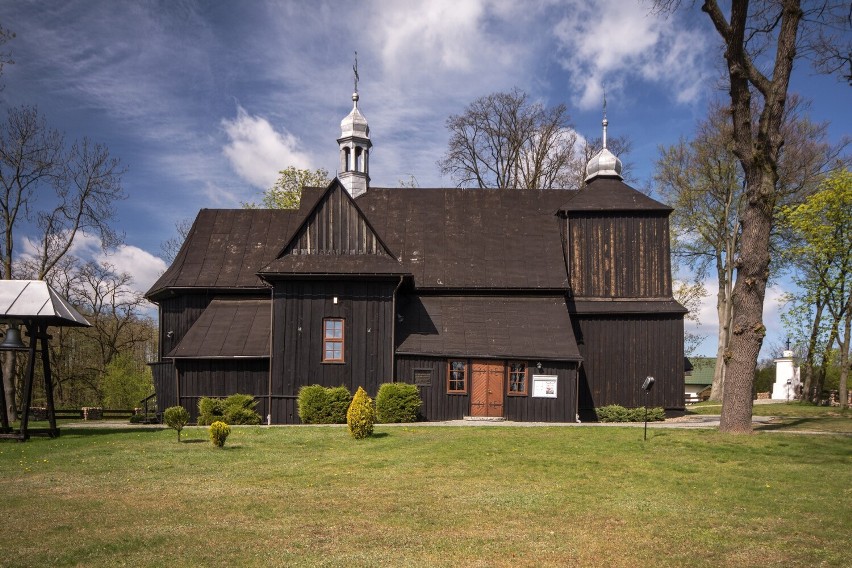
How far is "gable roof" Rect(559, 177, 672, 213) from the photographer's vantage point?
1081 inches

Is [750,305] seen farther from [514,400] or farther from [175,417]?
[175,417]

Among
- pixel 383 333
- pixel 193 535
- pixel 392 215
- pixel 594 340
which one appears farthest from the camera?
pixel 392 215

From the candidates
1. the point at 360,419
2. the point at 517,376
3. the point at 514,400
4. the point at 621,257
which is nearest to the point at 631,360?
the point at 621,257

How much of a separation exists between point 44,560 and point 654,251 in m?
24.3

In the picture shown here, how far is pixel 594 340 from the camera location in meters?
26.6

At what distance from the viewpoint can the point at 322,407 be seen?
22.6 meters

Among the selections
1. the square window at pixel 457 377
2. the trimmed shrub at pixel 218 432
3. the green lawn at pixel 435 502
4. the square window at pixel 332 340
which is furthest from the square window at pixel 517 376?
the trimmed shrub at pixel 218 432

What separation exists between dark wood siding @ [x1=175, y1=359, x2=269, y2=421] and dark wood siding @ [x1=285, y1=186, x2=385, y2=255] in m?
4.37

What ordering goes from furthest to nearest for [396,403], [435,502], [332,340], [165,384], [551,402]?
[165,384] < [332,340] < [551,402] < [396,403] < [435,502]

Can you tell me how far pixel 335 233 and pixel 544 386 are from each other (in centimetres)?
900

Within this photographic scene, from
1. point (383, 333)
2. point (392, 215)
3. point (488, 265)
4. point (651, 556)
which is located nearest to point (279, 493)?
point (651, 556)

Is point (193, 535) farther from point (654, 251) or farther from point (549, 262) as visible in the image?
point (654, 251)

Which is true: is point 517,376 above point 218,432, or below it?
above

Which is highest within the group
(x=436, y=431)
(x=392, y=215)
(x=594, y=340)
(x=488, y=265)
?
(x=392, y=215)
